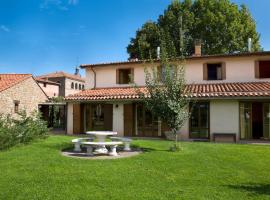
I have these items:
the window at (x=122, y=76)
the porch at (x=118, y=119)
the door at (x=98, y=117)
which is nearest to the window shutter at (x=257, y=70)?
the porch at (x=118, y=119)

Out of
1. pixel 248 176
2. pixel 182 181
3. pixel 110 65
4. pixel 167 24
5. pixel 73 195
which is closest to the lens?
pixel 73 195

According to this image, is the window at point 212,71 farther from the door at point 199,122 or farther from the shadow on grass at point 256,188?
the shadow on grass at point 256,188

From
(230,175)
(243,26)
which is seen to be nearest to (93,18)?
(230,175)

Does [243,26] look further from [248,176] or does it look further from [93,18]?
[248,176]

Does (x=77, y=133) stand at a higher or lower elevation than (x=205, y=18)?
lower

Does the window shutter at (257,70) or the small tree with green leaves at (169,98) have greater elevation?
the window shutter at (257,70)

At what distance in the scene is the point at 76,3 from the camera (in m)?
21.2

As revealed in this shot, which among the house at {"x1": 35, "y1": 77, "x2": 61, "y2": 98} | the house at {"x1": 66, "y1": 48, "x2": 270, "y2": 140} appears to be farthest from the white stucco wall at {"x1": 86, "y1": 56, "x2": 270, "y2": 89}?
the house at {"x1": 35, "y1": 77, "x2": 61, "y2": 98}

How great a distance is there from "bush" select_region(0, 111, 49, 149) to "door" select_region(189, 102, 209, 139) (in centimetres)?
969

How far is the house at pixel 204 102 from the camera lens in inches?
701

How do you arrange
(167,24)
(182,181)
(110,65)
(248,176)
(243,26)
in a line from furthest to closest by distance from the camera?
(167,24) < (243,26) < (110,65) < (248,176) < (182,181)

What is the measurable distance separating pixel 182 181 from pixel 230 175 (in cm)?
173

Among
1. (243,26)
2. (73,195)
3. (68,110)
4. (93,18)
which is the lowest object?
(73,195)

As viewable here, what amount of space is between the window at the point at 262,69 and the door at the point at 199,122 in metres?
4.54
